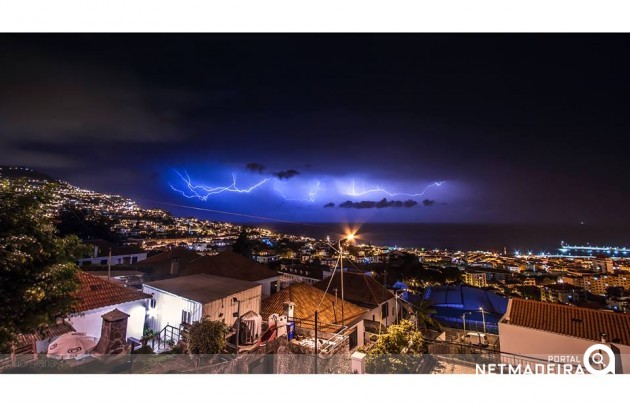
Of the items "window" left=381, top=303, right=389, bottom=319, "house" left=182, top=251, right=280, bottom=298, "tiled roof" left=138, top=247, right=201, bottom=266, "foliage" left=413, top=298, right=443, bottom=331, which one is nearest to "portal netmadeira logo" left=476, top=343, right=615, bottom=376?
"foliage" left=413, top=298, right=443, bottom=331

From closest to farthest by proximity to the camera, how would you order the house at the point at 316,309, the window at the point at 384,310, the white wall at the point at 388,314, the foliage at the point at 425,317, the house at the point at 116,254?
1. the house at the point at 316,309
2. the foliage at the point at 425,317
3. the white wall at the point at 388,314
4. the window at the point at 384,310
5. the house at the point at 116,254

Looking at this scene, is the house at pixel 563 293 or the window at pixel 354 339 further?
the house at pixel 563 293

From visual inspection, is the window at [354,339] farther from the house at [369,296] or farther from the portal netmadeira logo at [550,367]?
the portal netmadeira logo at [550,367]

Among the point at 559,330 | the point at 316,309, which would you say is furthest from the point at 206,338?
the point at 559,330

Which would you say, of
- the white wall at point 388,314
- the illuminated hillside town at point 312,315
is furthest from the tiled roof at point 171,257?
the white wall at point 388,314

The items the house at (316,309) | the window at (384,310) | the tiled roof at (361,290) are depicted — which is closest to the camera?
the house at (316,309)
